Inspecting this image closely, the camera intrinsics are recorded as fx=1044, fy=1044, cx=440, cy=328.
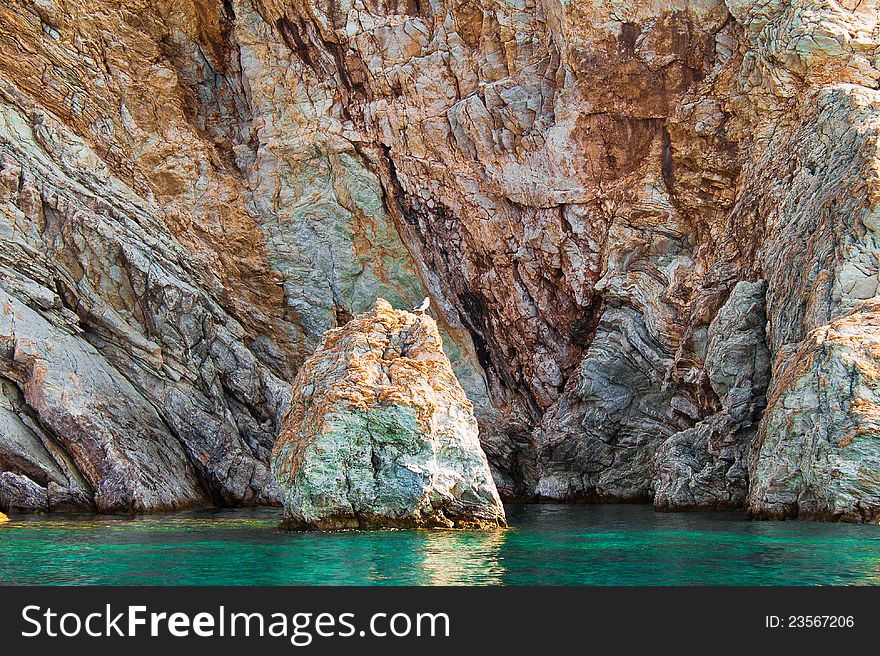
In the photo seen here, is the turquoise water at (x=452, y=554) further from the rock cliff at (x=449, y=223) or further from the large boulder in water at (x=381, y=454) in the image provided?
the rock cliff at (x=449, y=223)

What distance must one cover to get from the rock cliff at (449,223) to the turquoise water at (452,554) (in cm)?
645

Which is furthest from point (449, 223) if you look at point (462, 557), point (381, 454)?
point (462, 557)

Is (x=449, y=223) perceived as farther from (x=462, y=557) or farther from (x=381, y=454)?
(x=462, y=557)

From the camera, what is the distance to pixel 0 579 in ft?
63.3

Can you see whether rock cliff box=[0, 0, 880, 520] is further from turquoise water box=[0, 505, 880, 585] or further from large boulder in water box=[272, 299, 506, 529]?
large boulder in water box=[272, 299, 506, 529]

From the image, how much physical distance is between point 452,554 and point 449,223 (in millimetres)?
33398

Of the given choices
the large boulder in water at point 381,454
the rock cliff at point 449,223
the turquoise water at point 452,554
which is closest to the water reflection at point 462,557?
the turquoise water at point 452,554

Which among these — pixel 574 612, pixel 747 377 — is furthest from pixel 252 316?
pixel 574 612

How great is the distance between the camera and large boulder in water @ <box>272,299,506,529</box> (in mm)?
30047

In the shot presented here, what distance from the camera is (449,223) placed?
54969 mm

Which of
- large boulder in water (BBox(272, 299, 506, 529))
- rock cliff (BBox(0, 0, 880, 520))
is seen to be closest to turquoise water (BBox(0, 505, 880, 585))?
large boulder in water (BBox(272, 299, 506, 529))

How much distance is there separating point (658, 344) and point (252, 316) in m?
21.6

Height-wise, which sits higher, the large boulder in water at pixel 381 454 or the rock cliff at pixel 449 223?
the rock cliff at pixel 449 223

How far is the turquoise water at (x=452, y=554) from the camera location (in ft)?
62.5
